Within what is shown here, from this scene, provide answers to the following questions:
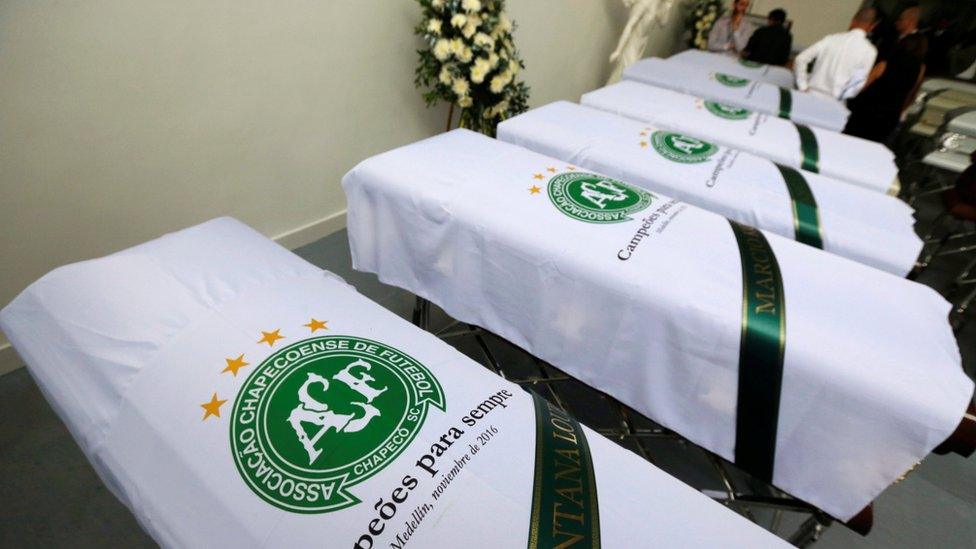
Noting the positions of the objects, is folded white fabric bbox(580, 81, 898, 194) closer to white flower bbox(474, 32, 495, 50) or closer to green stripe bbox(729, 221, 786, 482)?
A: white flower bbox(474, 32, 495, 50)

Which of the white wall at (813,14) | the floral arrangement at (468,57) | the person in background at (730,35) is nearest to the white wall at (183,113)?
the floral arrangement at (468,57)

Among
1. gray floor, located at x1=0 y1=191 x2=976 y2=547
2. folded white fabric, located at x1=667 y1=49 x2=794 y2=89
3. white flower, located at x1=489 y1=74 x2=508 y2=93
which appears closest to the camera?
gray floor, located at x1=0 y1=191 x2=976 y2=547

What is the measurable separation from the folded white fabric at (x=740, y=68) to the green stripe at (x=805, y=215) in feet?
7.55

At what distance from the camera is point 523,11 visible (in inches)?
127

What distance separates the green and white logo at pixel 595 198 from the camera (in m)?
1.41

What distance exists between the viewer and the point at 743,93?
3.13 m

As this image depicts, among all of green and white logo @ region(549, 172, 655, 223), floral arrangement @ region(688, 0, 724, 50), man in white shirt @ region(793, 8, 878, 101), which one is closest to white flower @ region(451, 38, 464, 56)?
green and white logo @ region(549, 172, 655, 223)

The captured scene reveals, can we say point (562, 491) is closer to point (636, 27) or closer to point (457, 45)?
point (457, 45)

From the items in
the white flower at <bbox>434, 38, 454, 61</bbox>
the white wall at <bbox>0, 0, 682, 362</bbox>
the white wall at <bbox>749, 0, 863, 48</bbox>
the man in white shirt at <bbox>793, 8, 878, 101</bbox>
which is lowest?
the white wall at <bbox>0, 0, 682, 362</bbox>

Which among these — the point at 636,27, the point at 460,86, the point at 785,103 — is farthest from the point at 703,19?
the point at 460,86

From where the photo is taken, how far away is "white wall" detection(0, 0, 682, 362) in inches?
58.2

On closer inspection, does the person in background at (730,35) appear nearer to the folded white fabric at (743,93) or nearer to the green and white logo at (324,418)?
the folded white fabric at (743,93)

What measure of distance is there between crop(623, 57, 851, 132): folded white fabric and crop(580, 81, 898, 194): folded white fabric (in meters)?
0.47

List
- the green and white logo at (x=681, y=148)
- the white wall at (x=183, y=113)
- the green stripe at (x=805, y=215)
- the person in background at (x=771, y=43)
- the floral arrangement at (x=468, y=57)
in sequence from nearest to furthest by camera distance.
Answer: the white wall at (x=183, y=113) → the green stripe at (x=805, y=215) → the green and white logo at (x=681, y=148) → the floral arrangement at (x=468, y=57) → the person in background at (x=771, y=43)
